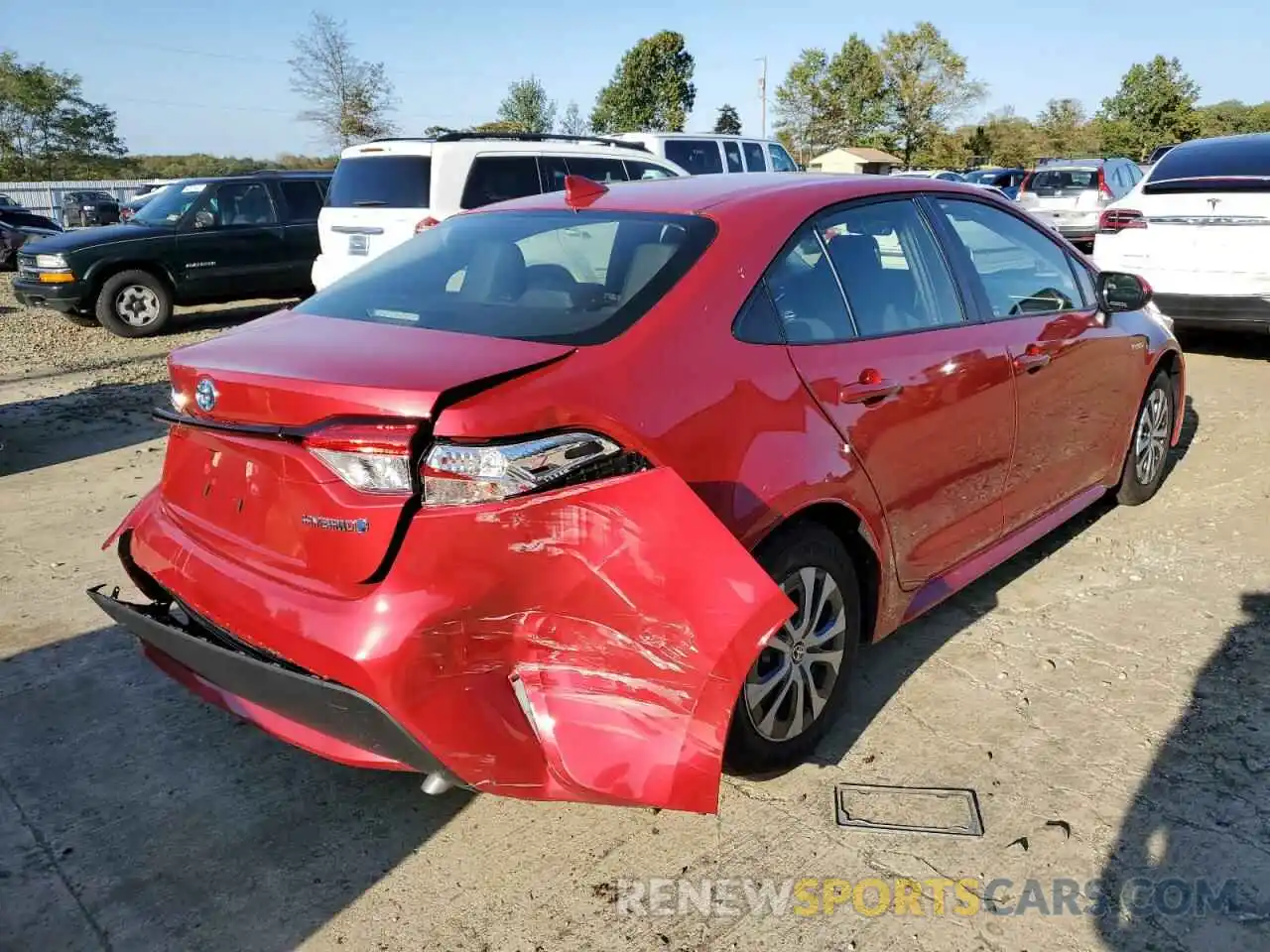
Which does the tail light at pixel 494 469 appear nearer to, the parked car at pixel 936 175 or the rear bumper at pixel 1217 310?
the parked car at pixel 936 175

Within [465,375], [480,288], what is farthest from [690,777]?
[480,288]

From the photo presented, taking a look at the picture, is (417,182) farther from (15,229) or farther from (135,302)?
(15,229)

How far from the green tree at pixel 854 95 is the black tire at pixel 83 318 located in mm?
66853

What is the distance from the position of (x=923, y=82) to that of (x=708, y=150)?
61256 millimetres

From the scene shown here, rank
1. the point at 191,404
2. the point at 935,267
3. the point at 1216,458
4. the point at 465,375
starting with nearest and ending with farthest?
1. the point at 465,375
2. the point at 191,404
3. the point at 935,267
4. the point at 1216,458

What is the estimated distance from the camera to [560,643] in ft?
7.27

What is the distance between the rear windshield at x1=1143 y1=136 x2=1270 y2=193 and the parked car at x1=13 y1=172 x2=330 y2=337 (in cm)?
960

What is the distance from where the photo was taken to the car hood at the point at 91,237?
11148 mm

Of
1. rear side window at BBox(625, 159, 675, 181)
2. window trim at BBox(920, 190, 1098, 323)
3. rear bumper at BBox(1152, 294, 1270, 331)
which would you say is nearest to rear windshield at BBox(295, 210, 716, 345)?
window trim at BBox(920, 190, 1098, 323)

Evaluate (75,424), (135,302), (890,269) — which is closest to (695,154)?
(135,302)

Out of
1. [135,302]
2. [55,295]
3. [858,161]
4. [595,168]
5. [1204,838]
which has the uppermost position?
[858,161]

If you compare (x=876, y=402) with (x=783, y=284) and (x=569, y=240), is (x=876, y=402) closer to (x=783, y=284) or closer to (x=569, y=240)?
(x=783, y=284)

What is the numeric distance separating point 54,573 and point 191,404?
8.03 feet

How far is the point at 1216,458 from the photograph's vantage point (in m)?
5.93
